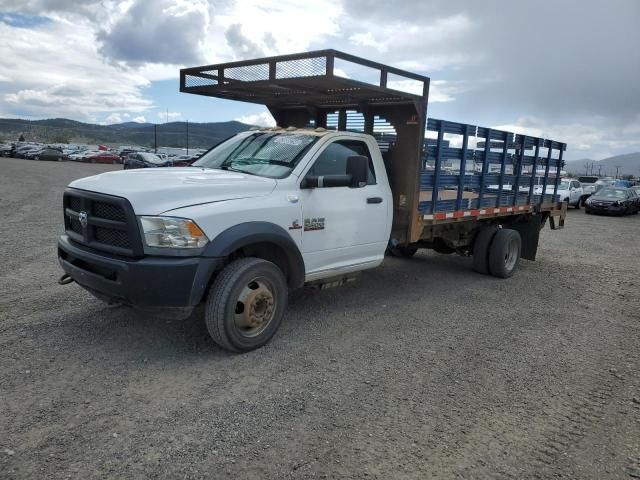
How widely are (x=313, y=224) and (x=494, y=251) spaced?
13.4 ft

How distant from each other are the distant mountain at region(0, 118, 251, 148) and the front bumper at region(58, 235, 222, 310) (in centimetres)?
11570

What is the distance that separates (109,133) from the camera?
479 feet

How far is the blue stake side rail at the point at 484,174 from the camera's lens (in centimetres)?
634

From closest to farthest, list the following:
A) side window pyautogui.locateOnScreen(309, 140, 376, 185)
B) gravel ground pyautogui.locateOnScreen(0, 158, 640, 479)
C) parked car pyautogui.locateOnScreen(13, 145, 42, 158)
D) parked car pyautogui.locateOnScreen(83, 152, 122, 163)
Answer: gravel ground pyautogui.locateOnScreen(0, 158, 640, 479)
side window pyautogui.locateOnScreen(309, 140, 376, 185)
parked car pyautogui.locateOnScreen(13, 145, 42, 158)
parked car pyautogui.locateOnScreen(83, 152, 122, 163)

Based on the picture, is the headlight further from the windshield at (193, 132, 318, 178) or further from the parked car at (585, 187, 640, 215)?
the parked car at (585, 187, 640, 215)

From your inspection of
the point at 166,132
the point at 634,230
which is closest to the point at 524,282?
the point at 634,230

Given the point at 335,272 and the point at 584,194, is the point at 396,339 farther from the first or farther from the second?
the point at 584,194

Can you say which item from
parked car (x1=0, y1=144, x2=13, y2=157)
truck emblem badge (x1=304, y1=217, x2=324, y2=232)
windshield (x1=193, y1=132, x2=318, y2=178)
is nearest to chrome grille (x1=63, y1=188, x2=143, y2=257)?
windshield (x1=193, y1=132, x2=318, y2=178)

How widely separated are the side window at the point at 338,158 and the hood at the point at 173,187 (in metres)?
0.63

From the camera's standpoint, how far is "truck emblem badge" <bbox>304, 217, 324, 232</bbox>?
4.84m

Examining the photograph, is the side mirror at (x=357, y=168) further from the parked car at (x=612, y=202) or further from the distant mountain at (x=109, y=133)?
the distant mountain at (x=109, y=133)

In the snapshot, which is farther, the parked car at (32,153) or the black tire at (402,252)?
the parked car at (32,153)

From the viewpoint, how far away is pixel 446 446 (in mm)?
3193

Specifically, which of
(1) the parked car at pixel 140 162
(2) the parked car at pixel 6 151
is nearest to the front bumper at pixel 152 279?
(1) the parked car at pixel 140 162
